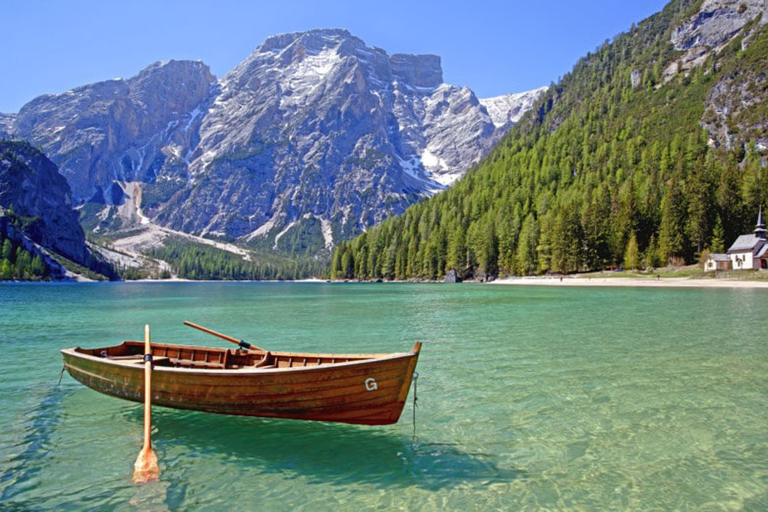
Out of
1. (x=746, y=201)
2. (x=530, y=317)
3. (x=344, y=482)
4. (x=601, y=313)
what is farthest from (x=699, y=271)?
(x=344, y=482)

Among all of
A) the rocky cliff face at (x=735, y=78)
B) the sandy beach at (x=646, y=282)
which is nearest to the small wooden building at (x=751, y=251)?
the sandy beach at (x=646, y=282)

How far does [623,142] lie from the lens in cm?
16925

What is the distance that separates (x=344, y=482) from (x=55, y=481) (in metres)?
6.76

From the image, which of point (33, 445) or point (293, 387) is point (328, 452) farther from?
point (33, 445)

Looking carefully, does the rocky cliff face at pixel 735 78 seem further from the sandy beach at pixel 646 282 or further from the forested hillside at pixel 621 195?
the sandy beach at pixel 646 282

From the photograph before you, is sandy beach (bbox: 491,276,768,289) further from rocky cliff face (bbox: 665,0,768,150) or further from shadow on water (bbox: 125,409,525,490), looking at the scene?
shadow on water (bbox: 125,409,525,490)

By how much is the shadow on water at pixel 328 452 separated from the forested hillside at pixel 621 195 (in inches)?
4297

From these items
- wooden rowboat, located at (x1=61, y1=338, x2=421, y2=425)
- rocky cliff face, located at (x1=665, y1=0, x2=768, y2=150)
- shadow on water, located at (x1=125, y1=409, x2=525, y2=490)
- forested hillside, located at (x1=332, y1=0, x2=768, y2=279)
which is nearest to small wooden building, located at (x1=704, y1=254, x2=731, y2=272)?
forested hillside, located at (x1=332, y1=0, x2=768, y2=279)

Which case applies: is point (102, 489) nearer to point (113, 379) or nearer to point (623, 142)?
point (113, 379)

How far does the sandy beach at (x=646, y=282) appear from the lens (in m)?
81.4

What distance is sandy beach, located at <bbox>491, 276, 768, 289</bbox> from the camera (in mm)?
81375

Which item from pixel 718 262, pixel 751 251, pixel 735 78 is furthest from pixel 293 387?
pixel 735 78

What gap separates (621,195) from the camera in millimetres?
127938

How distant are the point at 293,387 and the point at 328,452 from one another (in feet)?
6.27
